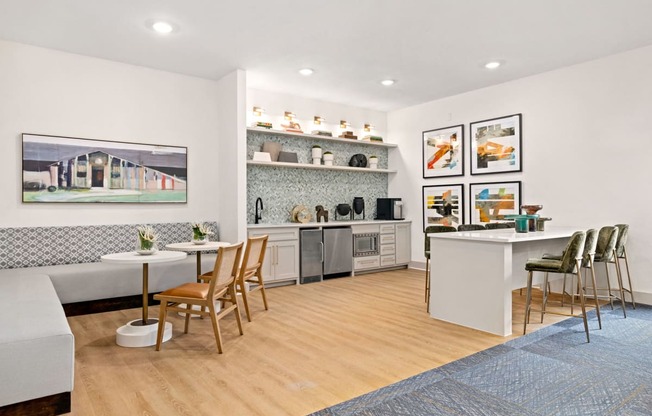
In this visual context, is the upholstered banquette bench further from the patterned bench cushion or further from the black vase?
the black vase

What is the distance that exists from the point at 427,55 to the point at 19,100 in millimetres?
4479

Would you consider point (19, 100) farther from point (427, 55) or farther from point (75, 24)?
point (427, 55)

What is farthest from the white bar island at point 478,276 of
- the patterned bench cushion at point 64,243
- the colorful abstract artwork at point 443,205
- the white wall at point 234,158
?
the patterned bench cushion at point 64,243

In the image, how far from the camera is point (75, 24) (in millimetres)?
3980

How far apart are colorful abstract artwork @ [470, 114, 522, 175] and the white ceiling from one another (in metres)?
0.62

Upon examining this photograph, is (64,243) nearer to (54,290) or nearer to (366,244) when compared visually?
(54,290)

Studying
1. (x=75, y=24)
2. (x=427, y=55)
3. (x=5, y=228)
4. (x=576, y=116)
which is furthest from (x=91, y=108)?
(x=576, y=116)

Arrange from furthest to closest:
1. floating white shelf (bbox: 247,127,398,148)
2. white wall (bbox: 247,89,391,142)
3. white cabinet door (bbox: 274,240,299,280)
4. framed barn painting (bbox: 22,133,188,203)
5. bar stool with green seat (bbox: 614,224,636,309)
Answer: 1. white wall (bbox: 247,89,391,142)
2. floating white shelf (bbox: 247,127,398,148)
3. white cabinet door (bbox: 274,240,299,280)
4. framed barn painting (bbox: 22,133,188,203)
5. bar stool with green seat (bbox: 614,224,636,309)

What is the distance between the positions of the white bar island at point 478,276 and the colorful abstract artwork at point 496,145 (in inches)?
70.4

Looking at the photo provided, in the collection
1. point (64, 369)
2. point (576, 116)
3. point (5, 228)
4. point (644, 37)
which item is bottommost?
point (64, 369)

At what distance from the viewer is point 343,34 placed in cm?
420

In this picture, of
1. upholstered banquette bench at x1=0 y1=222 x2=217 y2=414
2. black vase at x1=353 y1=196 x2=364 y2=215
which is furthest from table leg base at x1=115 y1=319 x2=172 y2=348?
black vase at x1=353 y1=196 x2=364 y2=215

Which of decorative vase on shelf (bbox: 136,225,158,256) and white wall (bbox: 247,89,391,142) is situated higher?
white wall (bbox: 247,89,391,142)

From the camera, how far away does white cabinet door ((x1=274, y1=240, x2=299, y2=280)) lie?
564 cm
